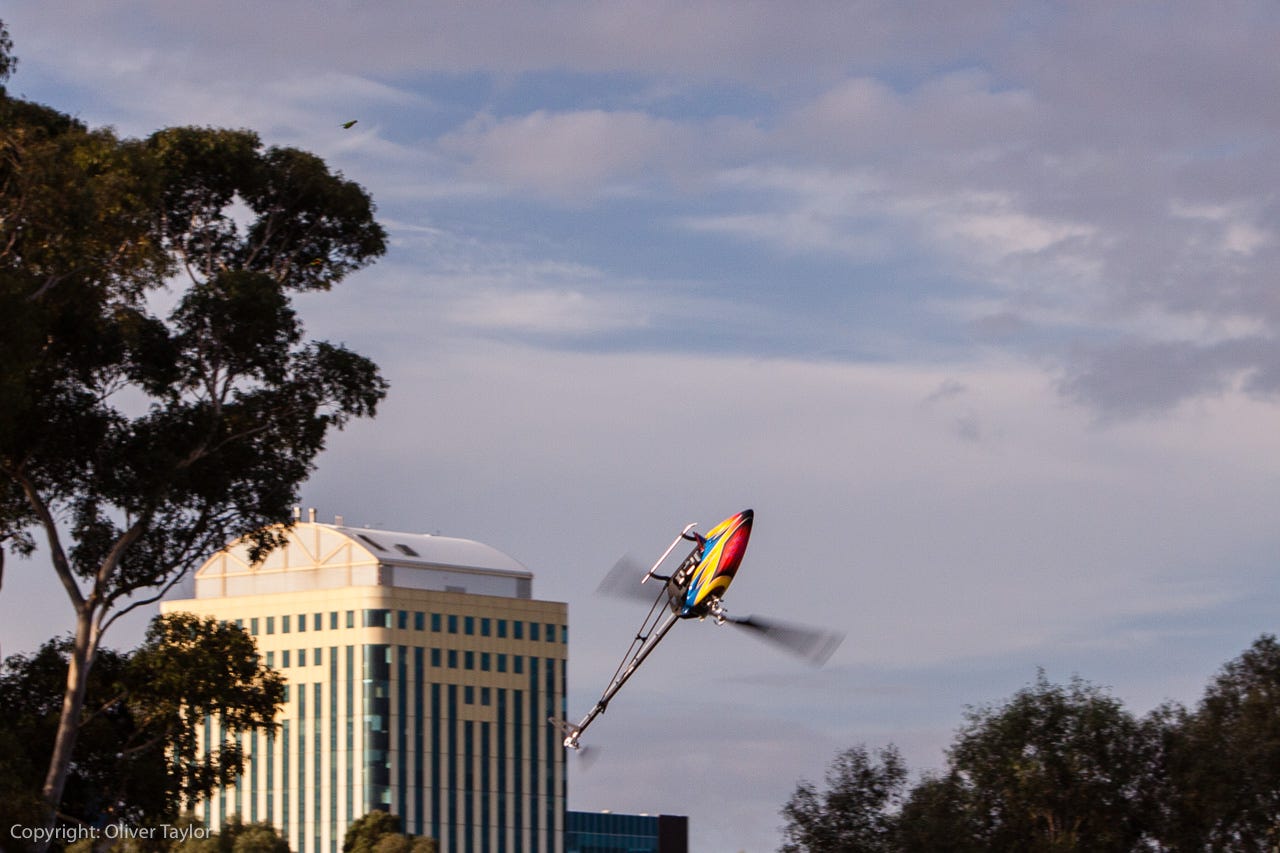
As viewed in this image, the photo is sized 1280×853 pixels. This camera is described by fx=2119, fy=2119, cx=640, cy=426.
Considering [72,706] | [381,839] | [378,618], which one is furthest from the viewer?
[378,618]

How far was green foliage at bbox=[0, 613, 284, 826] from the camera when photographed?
48969 millimetres

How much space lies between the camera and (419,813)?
16638 centimetres

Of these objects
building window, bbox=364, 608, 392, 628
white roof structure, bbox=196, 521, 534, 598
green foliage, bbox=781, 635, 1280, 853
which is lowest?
green foliage, bbox=781, 635, 1280, 853

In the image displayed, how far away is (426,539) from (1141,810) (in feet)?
381

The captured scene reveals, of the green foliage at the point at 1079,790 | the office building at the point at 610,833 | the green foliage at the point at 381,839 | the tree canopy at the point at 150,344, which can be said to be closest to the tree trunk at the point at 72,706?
the tree canopy at the point at 150,344

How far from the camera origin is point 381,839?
361 ft

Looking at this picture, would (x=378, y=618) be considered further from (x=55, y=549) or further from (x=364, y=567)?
(x=55, y=549)

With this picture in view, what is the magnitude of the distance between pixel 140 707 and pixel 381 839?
205ft

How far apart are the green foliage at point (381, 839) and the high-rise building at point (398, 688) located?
5058cm

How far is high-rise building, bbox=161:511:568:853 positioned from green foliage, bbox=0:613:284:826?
382ft

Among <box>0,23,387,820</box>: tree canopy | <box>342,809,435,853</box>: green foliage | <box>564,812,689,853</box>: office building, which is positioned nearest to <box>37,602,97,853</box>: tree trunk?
<box>0,23,387,820</box>: tree canopy

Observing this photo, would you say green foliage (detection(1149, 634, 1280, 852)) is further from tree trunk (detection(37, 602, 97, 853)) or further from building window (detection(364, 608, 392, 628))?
building window (detection(364, 608, 392, 628))

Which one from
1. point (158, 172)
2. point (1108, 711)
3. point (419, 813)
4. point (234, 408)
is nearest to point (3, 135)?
point (158, 172)

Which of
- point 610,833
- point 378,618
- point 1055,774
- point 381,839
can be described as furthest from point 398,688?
point 1055,774
